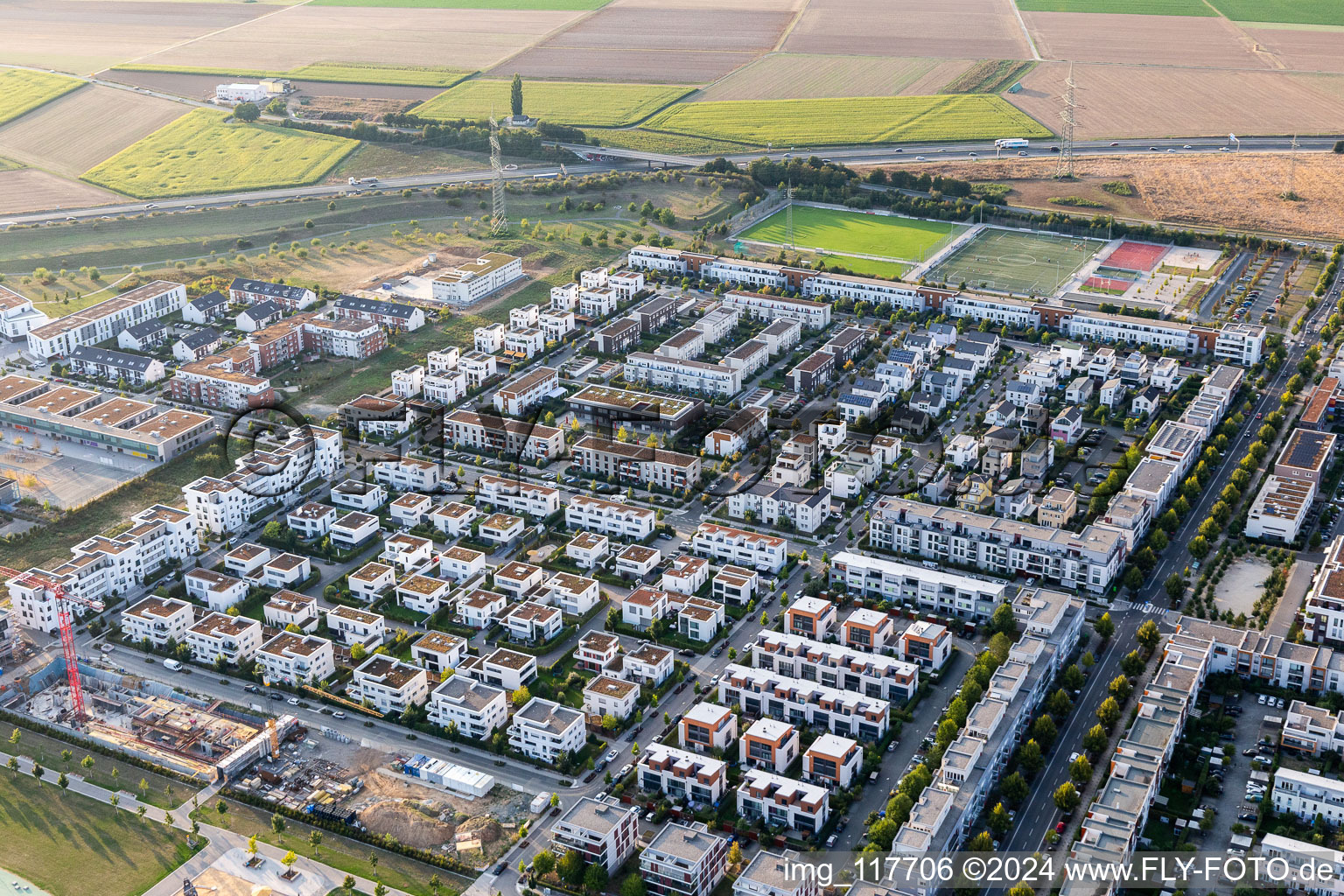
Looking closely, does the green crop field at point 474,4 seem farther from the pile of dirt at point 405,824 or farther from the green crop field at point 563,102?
the pile of dirt at point 405,824

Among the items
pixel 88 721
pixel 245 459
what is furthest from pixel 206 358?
pixel 88 721

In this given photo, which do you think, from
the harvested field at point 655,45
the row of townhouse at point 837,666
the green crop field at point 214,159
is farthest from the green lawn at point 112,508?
the harvested field at point 655,45

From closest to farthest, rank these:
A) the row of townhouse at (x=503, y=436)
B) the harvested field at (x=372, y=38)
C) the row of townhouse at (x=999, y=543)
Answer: the row of townhouse at (x=999, y=543) < the row of townhouse at (x=503, y=436) < the harvested field at (x=372, y=38)

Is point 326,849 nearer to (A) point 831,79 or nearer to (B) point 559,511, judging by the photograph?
(B) point 559,511

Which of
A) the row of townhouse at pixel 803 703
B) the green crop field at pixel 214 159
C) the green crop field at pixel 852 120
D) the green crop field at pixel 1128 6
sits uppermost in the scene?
the green crop field at pixel 1128 6

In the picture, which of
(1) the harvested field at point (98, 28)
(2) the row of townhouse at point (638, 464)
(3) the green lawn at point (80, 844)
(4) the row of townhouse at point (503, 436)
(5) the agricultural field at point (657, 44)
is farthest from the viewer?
(1) the harvested field at point (98, 28)

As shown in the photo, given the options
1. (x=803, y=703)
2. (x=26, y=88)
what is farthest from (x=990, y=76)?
(x=803, y=703)
